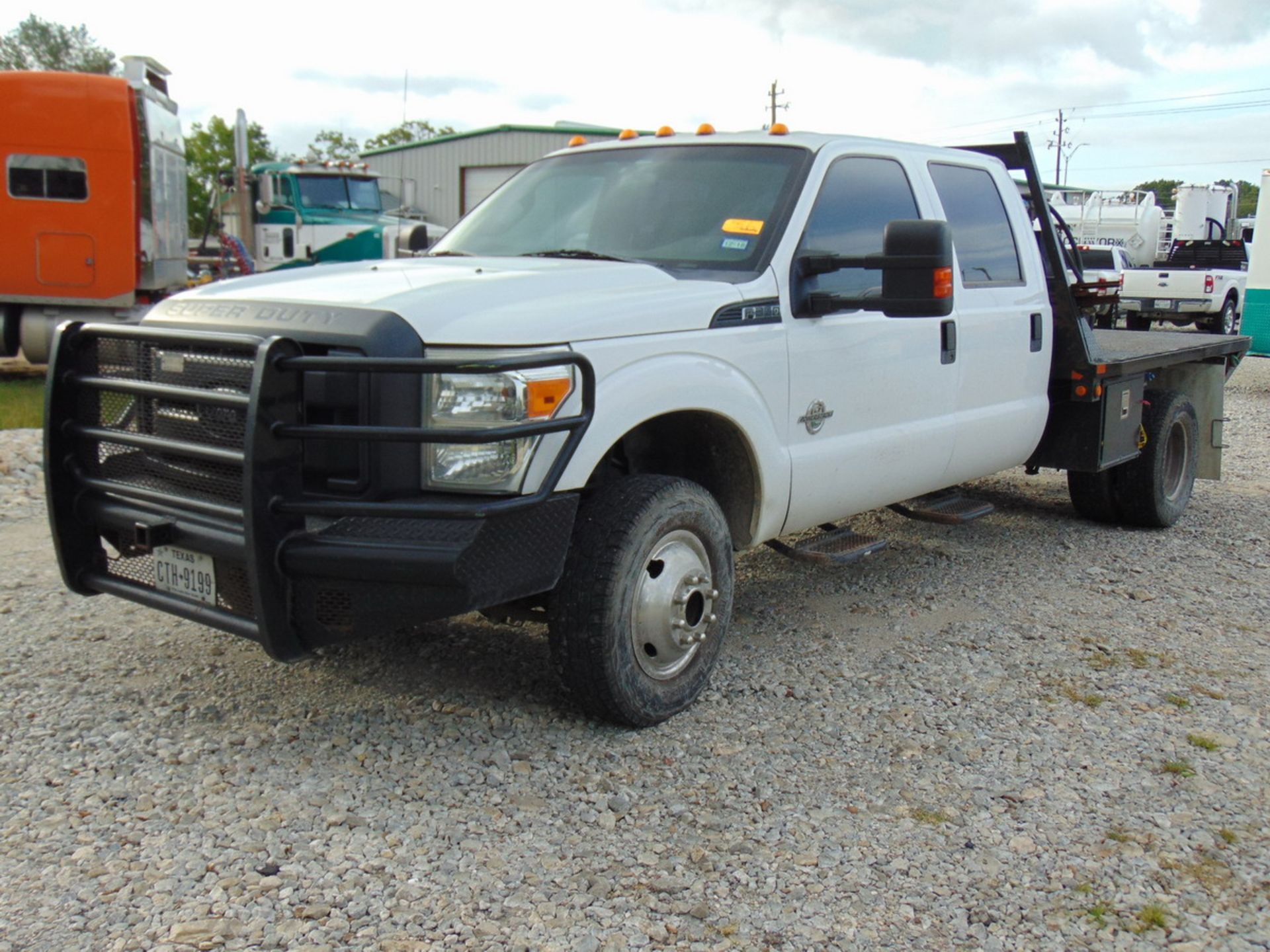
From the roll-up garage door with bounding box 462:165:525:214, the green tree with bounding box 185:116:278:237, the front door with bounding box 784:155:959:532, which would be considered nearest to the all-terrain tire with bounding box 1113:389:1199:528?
the front door with bounding box 784:155:959:532

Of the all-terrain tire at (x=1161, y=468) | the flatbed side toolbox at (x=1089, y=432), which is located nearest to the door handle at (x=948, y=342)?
the flatbed side toolbox at (x=1089, y=432)

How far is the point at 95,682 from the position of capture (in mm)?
4285

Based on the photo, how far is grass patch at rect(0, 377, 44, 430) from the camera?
9641 millimetres

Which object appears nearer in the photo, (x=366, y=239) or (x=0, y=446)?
(x=0, y=446)

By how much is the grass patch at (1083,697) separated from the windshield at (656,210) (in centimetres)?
193

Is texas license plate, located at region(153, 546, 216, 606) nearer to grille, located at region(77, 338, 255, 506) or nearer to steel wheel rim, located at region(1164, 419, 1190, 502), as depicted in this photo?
grille, located at region(77, 338, 255, 506)

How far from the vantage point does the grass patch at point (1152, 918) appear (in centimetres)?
293

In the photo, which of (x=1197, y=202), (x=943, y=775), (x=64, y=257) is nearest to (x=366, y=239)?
(x=64, y=257)

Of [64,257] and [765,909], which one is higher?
[64,257]

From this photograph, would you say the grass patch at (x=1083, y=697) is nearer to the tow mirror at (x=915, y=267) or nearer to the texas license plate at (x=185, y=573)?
the tow mirror at (x=915, y=267)

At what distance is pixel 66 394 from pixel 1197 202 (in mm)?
28783

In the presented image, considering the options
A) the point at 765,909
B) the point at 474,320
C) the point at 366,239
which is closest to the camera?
the point at 765,909

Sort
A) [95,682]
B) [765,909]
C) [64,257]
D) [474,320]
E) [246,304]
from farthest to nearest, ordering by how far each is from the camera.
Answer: [64,257] < [95,682] < [246,304] < [474,320] < [765,909]

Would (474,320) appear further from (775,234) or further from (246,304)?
(775,234)
